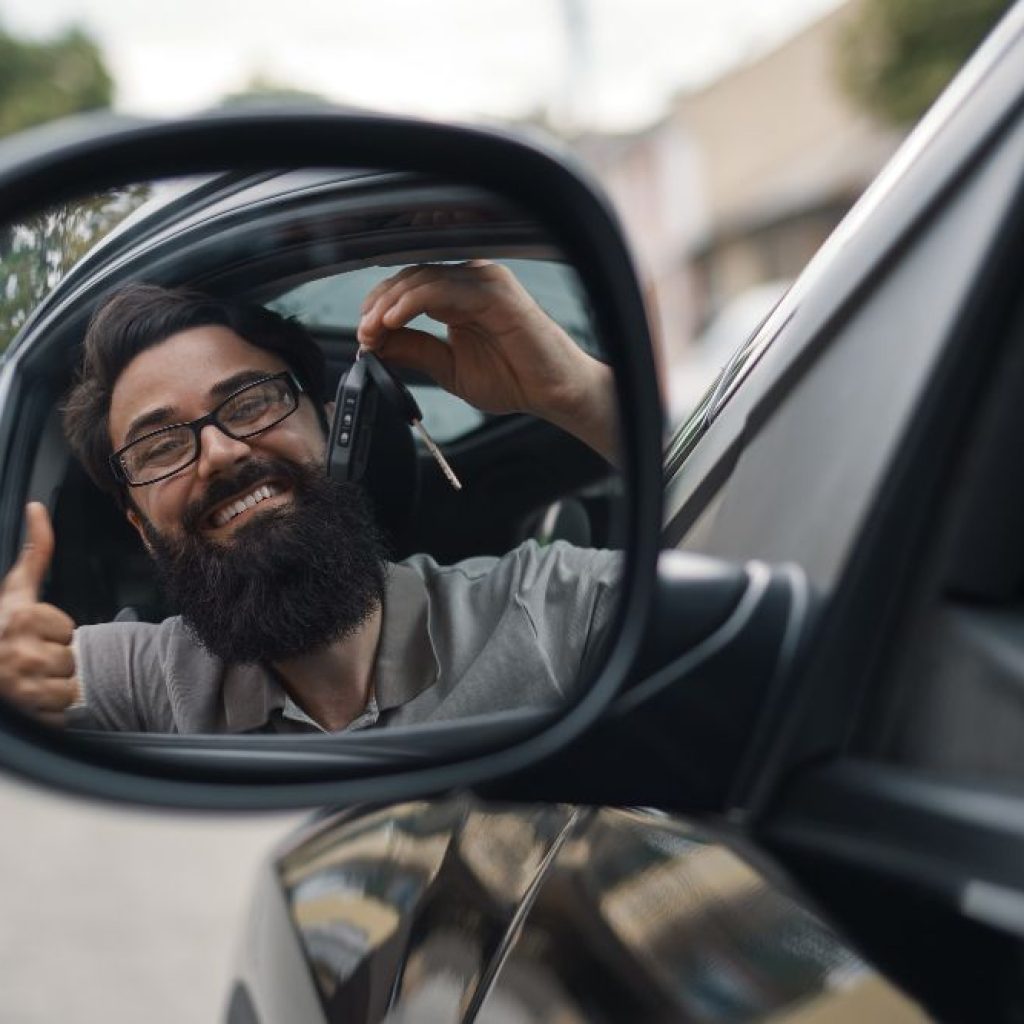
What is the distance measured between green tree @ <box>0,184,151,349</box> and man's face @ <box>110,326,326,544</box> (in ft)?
0.47

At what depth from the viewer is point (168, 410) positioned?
48.8 inches

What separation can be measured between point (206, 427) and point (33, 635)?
0.75 feet

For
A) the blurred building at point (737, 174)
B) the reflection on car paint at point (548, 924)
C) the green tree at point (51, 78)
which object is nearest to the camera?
the reflection on car paint at point (548, 924)

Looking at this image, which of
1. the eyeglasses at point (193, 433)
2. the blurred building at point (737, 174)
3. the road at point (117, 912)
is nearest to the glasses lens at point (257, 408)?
the eyeglasses at point (193, 433)

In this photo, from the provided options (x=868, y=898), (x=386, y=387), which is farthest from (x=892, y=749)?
(x=386, y=387)

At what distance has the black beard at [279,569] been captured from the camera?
49.7 inches

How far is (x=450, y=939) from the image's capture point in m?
1.56

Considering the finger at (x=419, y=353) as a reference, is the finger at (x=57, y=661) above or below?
below

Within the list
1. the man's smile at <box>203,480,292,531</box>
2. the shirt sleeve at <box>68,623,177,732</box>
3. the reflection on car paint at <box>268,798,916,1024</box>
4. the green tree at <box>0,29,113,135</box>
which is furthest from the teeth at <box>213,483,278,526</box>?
the green tree at <box>0,29,113,135</box>

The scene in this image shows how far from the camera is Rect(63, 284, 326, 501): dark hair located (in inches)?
49.7

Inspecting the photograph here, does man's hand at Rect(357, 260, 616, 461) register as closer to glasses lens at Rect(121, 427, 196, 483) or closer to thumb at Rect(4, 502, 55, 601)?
glasses lens at Rect(121, 427, 196, 483)

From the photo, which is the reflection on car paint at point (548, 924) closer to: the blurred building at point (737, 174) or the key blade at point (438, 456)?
the key blade at point (438, 456)

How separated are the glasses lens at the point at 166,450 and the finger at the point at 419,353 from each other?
6.6 inches

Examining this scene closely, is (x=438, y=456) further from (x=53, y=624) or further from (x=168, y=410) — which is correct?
(x=53, y=624)
